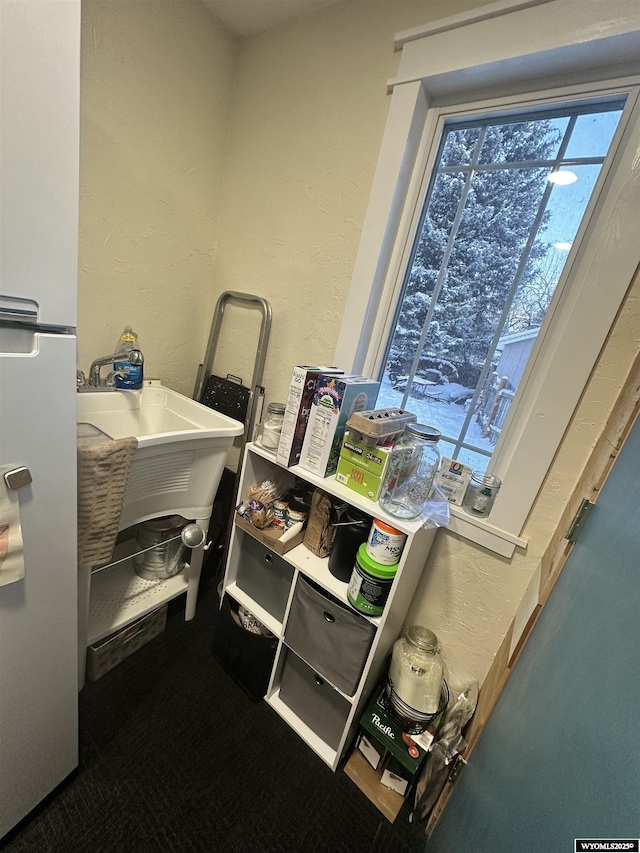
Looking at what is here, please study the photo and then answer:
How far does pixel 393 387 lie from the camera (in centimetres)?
134

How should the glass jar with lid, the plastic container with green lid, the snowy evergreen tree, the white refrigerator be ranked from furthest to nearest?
the glass jar with lid, the snowy evergreen tree, the plastic container with green lid, the white refrigerator

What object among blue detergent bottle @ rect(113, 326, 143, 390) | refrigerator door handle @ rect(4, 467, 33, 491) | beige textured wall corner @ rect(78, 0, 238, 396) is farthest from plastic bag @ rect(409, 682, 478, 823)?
beige textured wall corner @ rect(78, 0, 238, 396)

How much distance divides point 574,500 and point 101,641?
60.4 inches

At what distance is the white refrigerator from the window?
3.36 ft

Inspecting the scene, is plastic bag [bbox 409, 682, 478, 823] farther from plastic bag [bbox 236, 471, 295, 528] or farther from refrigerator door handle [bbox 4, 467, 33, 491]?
refrigerator door handle [bbox 4, 467, 33, 491]

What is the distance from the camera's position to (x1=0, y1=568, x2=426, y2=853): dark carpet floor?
903 mm

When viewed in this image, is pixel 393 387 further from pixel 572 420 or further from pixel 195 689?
pixel 195 689

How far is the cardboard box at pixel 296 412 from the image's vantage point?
104 centimetres

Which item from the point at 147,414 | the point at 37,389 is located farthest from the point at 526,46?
the point at 147,414

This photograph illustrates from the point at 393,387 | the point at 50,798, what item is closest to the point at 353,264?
the point at 393,387

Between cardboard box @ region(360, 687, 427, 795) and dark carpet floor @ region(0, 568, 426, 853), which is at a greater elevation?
cardboard box @ region(360, 687, 427, 795)

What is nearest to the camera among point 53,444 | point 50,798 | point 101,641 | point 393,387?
point 53,444

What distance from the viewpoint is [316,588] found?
1.11 m

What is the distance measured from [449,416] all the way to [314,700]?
1.06 m
